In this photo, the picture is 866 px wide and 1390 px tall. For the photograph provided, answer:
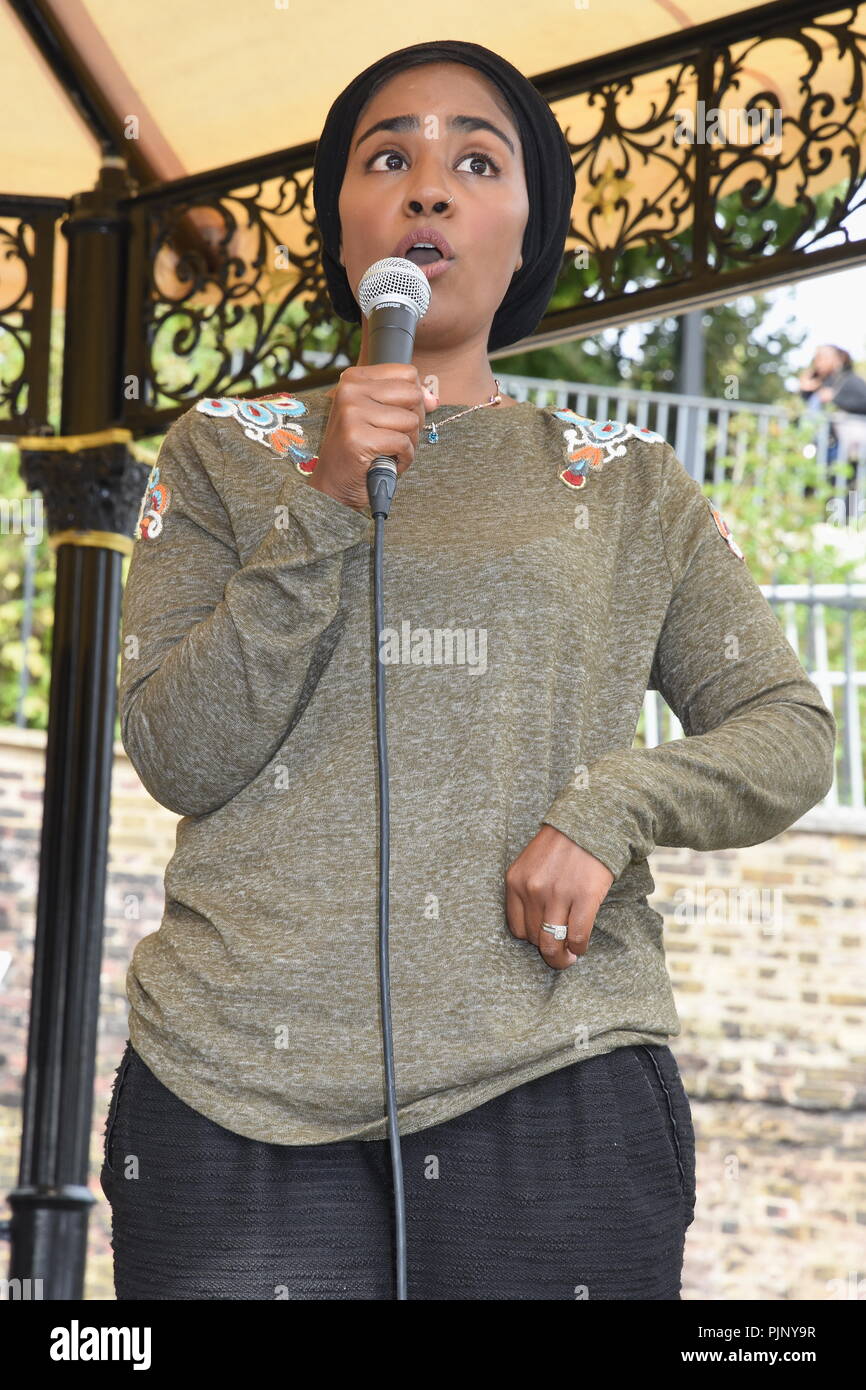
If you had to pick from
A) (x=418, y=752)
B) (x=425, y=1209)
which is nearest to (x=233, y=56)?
(x=418, y=752)

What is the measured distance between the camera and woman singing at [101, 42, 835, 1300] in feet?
3.69

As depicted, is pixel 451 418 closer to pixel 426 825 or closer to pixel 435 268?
pixel 435 268

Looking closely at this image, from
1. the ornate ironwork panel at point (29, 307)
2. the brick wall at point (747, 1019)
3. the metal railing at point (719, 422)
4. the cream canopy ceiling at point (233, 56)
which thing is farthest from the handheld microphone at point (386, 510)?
the metal railing at point (719, 422)

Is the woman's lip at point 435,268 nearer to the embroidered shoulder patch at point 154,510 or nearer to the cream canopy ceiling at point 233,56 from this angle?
the embroidered shoulder patch at point 154,510

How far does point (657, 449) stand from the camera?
4.66 feet

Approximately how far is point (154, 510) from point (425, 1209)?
60cm

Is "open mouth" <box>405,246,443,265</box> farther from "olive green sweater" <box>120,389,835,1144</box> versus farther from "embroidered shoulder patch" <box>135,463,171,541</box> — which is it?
"embroidered shoulder patch" <box>135,463,171,541</box>

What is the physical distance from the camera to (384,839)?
44.2 inches

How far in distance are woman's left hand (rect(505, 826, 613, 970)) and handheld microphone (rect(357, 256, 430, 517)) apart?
263mm

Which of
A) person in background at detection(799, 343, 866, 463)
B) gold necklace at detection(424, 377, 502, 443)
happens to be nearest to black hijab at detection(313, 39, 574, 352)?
gold necklace at detection(424, 377, 502, 443)

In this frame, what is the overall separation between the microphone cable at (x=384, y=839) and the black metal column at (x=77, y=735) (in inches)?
98.0

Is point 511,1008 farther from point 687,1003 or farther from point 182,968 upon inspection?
point 687,1003
